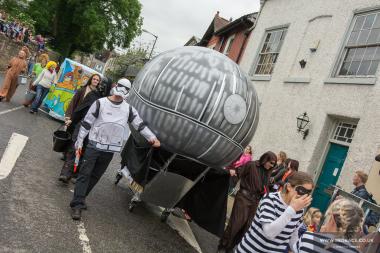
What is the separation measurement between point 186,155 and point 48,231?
1793 mm

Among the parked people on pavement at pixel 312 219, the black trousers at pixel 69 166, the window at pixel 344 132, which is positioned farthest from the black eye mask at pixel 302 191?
the window at pixel 344 132

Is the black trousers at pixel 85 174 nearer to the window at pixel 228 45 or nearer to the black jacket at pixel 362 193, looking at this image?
the black jacket at pixel 362 193

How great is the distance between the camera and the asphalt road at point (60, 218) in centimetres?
469

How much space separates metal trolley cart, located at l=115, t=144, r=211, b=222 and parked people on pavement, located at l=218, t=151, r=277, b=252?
0.66m

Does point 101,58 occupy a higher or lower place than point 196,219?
higher

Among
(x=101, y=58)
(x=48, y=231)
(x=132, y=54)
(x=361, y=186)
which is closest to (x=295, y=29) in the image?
(x=361, y=186)

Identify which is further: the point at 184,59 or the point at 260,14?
the point at 260,14

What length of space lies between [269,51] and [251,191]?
9724mm

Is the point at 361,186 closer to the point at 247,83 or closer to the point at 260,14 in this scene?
the point at 247,83

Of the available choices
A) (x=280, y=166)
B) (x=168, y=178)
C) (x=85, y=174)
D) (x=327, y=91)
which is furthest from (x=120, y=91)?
(x=327, y=91)

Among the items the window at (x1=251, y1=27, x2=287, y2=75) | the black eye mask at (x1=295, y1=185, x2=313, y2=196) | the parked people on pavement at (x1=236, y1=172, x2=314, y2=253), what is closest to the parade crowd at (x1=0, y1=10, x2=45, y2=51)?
the window at (x1=251, y1=27, x2=287, y2=75)

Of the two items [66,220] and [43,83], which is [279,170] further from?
[43,83]

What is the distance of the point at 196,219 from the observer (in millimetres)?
6625

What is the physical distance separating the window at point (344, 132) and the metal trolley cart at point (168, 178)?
208 inches
